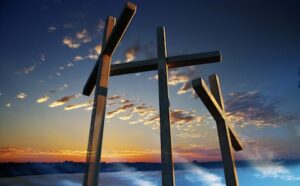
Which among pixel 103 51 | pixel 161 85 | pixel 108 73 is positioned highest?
pixel 103 51

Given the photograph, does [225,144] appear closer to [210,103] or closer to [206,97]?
[210,103]

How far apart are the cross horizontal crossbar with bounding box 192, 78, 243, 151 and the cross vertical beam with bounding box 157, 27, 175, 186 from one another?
0.34 metres

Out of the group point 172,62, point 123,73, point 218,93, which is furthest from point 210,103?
point 123,73

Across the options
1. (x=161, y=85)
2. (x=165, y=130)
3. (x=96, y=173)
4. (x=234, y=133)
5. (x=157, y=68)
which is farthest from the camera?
(x=234, y=133)

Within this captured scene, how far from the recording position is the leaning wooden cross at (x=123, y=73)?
6.01 feet

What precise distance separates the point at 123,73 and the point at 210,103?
0.99 meters

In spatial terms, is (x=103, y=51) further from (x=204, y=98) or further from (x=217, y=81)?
(x=217, y=81)

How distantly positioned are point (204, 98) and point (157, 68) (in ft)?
2.12

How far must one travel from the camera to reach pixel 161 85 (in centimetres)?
216

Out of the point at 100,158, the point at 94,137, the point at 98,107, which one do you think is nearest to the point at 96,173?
the point at 100,158

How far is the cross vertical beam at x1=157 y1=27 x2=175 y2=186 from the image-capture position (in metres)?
1.85

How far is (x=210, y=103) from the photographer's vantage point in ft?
6.82

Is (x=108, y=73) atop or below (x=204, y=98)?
atop

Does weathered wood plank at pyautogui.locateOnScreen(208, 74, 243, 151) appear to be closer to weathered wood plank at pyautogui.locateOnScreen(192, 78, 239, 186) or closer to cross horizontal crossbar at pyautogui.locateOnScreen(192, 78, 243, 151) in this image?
cross horizontal crossbar at pyautogui.locateOnScreen(192, 78, 243, 151)
